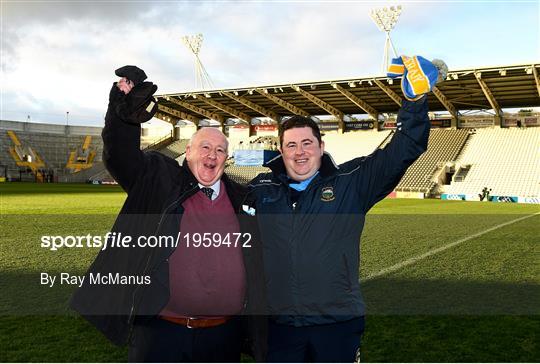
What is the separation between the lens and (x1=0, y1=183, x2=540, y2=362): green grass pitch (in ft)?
14.0

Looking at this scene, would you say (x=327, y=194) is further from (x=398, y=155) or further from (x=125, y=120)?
(x=125, y=120)

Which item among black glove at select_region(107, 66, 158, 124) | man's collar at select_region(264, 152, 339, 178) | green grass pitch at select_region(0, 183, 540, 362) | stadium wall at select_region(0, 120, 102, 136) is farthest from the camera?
stadium wall at select_region(0, 120, 102, 136)

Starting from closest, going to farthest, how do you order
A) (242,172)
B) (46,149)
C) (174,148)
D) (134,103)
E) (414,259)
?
(134,103) → (414,259) → (242,172) → (174,148) → (46,149)

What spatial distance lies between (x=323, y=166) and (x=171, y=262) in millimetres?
1077

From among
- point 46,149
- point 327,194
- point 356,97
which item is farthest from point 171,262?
point 46,149

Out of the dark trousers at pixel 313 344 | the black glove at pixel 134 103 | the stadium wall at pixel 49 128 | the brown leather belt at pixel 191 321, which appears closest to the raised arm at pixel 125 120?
the black glove at pixel 134 103

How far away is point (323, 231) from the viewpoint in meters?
2.76

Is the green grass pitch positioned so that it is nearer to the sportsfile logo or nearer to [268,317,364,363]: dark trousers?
[268,317,364,363]: dark trousers

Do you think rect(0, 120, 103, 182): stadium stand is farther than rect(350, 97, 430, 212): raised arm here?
Yes

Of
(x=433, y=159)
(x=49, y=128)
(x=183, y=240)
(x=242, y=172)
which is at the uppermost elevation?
(x=49, y=128)

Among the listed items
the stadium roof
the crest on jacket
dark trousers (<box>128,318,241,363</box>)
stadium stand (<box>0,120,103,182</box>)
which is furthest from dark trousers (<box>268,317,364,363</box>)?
stadium stand (<box>0,120,103,182</box>)

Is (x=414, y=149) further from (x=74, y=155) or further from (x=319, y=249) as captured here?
(x=74, y=155)

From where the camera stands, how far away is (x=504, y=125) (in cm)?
4034

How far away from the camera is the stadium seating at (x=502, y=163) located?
33.2m
